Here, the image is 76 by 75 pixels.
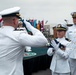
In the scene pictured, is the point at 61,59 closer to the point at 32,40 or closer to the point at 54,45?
the point at 54,45

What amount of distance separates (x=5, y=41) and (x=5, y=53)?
0.09 m

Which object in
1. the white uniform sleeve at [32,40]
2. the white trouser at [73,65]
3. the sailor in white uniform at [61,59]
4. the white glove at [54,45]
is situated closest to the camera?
the white uniform sleeve at [32,40]

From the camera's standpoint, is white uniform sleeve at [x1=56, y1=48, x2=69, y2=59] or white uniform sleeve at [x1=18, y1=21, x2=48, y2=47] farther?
white uniform sleeve at [x1=56, y1=48, x2=69, y2=59]

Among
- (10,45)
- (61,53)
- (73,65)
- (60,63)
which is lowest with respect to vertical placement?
(73,65)

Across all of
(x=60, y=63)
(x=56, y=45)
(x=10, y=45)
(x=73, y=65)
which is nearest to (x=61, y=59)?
(x=60, y=63)

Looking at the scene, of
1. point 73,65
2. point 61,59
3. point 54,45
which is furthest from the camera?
point 73,65

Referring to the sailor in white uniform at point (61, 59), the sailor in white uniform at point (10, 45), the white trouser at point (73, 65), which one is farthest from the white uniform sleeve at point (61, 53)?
the sailor in white uniform at point (10, 45)

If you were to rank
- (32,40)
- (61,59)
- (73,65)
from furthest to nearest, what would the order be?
1. (73,65)
2. (61,59)
3. (32,40)

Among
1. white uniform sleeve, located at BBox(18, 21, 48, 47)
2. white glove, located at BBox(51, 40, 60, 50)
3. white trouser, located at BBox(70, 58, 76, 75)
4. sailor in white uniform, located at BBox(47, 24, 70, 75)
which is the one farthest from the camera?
white trouser, located at BBox(70, 58, 76, 75)

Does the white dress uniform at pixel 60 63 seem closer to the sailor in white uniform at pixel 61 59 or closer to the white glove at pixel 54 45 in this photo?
the sailor in white uniform at pixel 61 59

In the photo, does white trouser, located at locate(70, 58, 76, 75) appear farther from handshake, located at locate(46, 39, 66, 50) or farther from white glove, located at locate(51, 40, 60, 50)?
white glove, located at locate(51, 40, 60, 50)

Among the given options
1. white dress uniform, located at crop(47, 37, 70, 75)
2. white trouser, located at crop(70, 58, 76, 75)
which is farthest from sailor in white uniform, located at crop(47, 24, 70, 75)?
white trouser, located at crop(70, 58, 76, 75)

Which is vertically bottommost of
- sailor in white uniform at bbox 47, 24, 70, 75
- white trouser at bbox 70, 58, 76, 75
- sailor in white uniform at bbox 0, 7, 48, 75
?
white trouser at bbox 70, 58, 76, 75

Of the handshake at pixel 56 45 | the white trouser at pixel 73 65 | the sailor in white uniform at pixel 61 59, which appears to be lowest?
the white trouser at pixel 73 65
